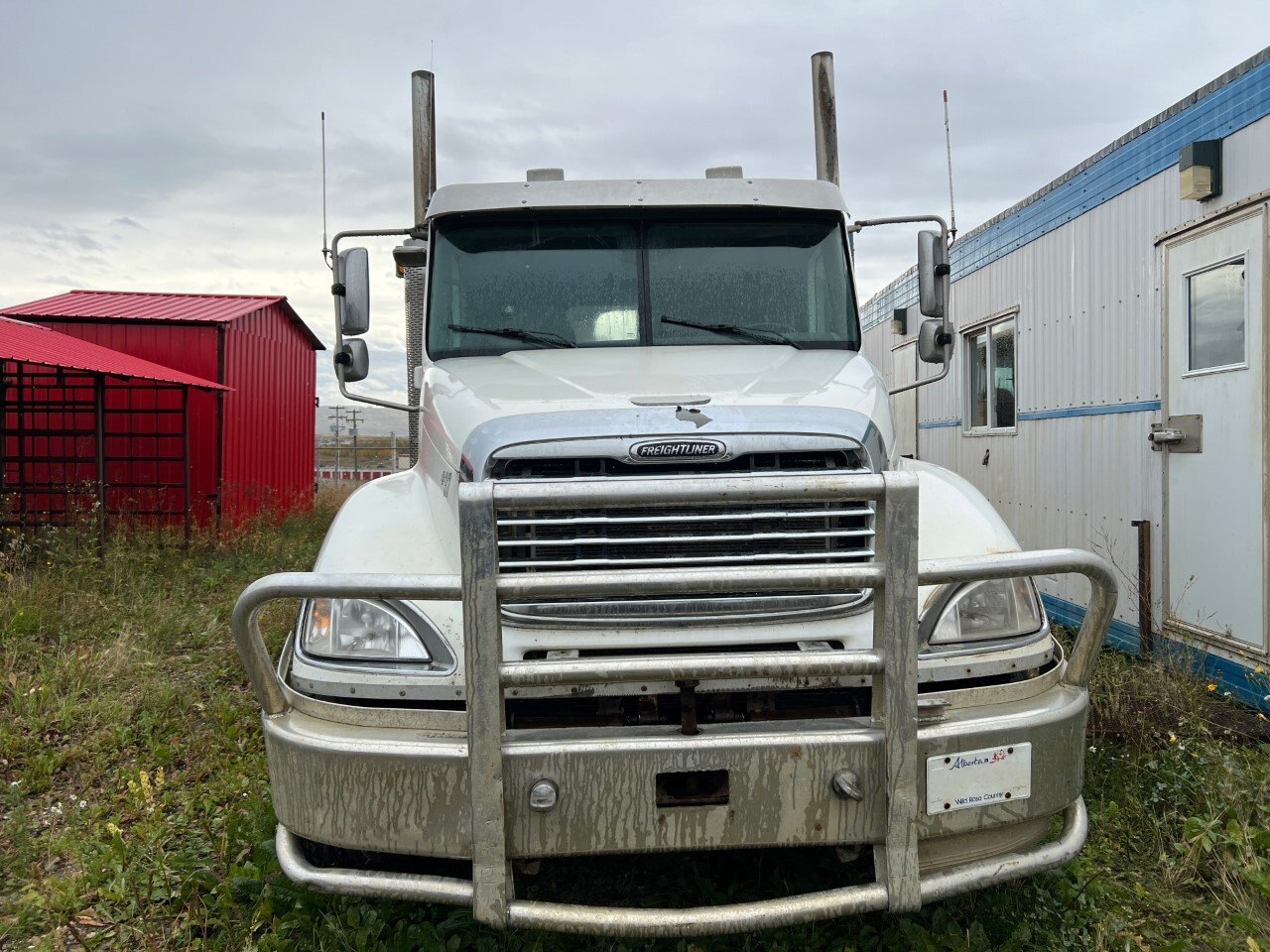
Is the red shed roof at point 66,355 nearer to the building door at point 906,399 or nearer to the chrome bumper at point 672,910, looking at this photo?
the chrome bumper at point 672,910

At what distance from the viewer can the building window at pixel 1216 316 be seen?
4926 millimetres

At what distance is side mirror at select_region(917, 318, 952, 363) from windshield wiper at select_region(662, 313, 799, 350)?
848mm

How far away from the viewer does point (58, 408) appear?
1221 cm

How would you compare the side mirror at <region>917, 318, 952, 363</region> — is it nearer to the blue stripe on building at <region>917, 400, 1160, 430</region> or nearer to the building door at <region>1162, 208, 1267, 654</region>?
the building door at <region>1162, 208, 1267, 654</region>

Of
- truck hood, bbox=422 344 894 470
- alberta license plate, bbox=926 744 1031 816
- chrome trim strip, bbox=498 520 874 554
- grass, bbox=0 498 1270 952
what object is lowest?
grass, bbox=0 498 1270 952

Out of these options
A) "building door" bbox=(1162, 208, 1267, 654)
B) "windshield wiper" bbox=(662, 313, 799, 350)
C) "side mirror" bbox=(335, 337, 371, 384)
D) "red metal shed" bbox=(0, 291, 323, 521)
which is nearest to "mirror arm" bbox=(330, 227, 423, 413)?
"side mirror" bbox=(335, 337, 371, 384)

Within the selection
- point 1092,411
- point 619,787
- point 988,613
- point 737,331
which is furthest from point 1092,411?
point 619,787

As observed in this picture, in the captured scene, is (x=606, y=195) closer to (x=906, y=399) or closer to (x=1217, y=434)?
(x=1217, y=434)

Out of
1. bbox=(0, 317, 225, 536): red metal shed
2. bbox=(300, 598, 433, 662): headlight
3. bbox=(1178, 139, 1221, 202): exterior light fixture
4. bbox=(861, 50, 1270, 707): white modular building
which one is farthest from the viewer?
bbox=(0, 317, 225, 536): red metal shed

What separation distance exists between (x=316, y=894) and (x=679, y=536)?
186 centimetres

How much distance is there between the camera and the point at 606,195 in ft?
13.5

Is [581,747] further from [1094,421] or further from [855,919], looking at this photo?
[1094,421]

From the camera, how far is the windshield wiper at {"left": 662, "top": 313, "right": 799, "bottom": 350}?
3953 millimetres

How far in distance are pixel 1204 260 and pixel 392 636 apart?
500 centimetres
